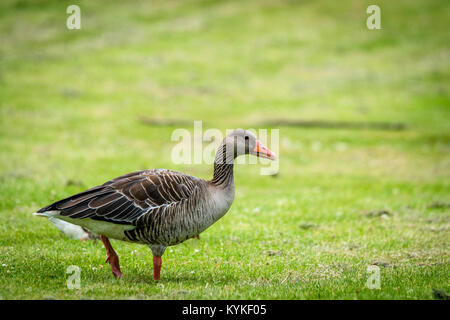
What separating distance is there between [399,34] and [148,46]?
2460 cm

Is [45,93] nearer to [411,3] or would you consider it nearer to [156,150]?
[156,150]

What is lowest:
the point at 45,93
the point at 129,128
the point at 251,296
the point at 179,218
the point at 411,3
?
the point at 251,296

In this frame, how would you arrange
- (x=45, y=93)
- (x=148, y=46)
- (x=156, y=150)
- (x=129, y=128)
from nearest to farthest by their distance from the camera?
(x=156, y=150), (x=129, y=128), (x=45, y=93), (x=148, y=46)

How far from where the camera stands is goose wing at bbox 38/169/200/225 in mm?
8820

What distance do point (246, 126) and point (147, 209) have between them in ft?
73.1

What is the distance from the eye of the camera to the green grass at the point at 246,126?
1015 centimetres

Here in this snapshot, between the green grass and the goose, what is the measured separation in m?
0.78

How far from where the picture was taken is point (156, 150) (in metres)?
26.7
